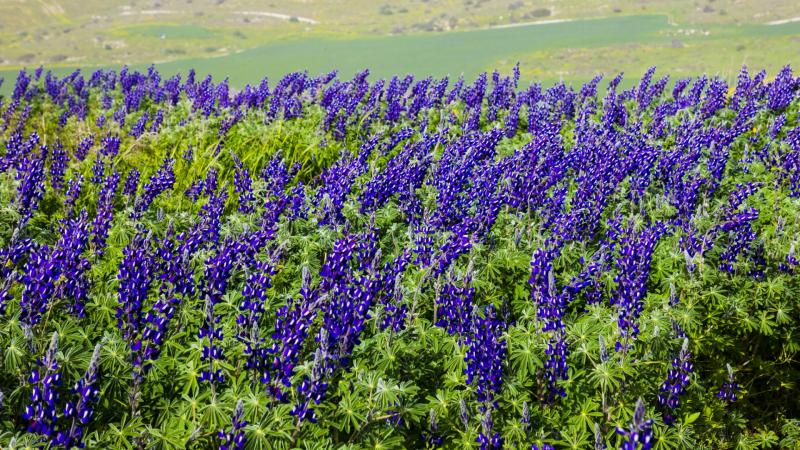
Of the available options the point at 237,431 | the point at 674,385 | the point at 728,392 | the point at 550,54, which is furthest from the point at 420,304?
the point at 550,54

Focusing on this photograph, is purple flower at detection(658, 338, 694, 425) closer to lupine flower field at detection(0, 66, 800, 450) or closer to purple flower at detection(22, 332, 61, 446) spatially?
lupine flower field at detection(0, 66, 800, 450)

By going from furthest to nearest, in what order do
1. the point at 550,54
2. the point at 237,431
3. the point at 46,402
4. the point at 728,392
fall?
the point at 550,54
the point at 728,392
the point at 46,402
the point at 237,431

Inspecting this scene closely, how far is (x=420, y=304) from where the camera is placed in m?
4.57

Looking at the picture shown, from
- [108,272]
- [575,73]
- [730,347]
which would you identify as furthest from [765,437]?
[575,73]

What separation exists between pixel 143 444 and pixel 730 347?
4.41 meters

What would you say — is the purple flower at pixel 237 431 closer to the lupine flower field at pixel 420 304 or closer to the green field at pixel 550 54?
the lupine flower field at pixel 420 304

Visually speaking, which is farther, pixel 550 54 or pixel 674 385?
pixel 550 54

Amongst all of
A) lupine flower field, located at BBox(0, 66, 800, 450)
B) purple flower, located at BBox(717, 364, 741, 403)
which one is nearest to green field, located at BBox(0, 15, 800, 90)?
lupine flower field, located at BBox(0, 66, 800, 450)

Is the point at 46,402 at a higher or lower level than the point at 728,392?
higher

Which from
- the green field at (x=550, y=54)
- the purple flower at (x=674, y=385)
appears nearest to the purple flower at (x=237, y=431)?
the purple flower at (x=674, y=385)

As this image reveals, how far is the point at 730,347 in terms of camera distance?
4.91 metres

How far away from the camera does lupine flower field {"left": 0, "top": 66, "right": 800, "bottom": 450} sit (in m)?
3.27

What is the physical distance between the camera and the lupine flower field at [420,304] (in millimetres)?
3273

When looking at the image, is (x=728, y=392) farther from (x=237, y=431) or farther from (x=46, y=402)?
(x=46, y=402)
